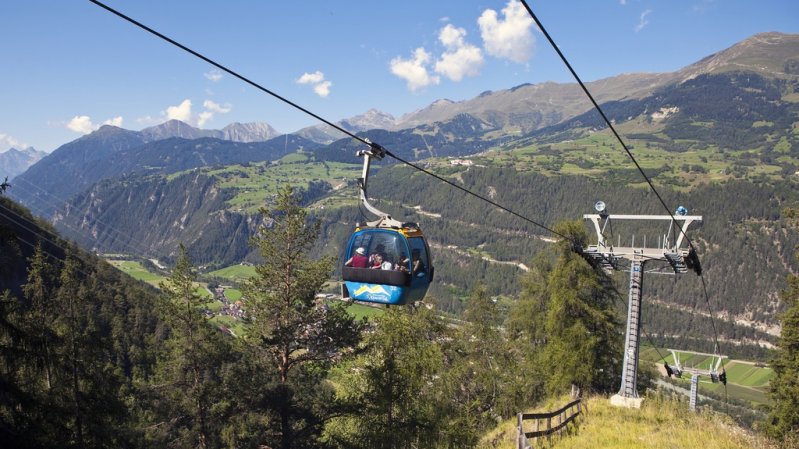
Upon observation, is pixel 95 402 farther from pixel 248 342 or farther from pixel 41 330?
pixel 248 342

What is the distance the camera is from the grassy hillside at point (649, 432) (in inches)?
498

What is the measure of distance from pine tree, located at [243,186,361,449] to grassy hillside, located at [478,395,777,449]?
26.0 ft

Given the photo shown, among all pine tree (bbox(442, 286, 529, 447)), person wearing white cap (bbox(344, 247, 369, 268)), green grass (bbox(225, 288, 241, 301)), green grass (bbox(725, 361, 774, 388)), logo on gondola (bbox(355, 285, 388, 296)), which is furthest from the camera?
green grass (bbox(225, 288, 241, 301))

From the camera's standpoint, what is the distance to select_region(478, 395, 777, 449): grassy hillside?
41.5ft

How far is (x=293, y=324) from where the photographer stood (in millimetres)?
21031

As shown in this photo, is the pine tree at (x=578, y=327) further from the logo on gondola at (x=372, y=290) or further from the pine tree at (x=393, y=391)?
the logo on gondola at (x=372, y=290)

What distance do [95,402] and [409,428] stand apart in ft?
41.0

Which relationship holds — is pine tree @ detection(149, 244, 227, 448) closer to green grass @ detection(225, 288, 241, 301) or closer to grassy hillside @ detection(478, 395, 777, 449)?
grassy hillside @ detection(478, 395, 777, 449)

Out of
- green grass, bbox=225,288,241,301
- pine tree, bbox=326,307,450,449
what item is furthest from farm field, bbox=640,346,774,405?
green grass, bbox=225,288,241,301

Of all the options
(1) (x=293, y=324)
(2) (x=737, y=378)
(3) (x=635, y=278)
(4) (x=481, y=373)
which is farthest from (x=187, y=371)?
(2) (x=737, y=378)

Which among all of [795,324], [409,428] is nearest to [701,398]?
[795,324]

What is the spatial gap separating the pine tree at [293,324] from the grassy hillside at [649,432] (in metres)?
7.93

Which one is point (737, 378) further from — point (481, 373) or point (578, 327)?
point (481, 373)

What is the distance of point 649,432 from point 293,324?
13901 mm
